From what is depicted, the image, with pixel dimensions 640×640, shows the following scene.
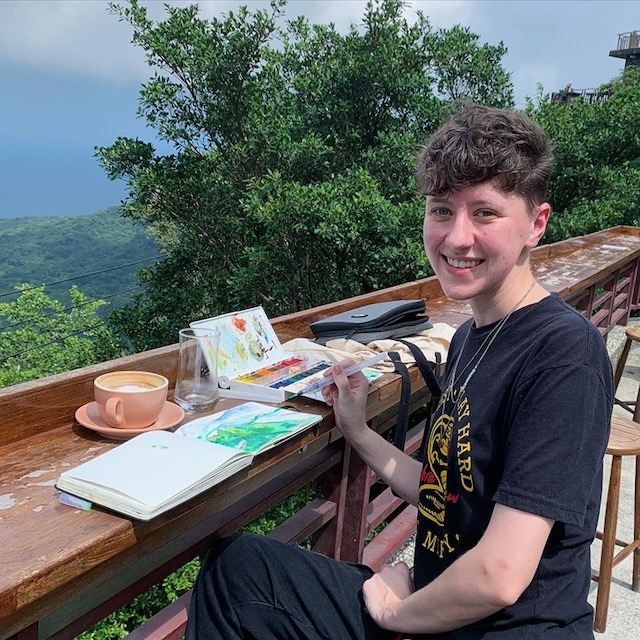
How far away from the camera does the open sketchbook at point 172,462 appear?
2.85 feet

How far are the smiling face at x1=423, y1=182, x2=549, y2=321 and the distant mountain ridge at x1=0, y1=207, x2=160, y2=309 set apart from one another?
59043mm

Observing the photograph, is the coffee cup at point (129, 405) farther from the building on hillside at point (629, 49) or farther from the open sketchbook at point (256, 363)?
the building on hillside at point (629, 49)

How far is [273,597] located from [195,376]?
0.46 metres

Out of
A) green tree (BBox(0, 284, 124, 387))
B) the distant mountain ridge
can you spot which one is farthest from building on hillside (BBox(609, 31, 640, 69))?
the distant mountain ridge

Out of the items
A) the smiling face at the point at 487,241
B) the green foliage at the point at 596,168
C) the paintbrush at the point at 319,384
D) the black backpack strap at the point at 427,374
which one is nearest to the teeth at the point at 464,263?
the smiling face at the point at 487,241

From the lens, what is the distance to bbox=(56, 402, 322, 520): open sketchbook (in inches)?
34.3

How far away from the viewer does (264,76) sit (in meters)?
8.36

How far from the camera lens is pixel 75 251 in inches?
2539

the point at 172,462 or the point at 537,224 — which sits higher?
the point at 537,224

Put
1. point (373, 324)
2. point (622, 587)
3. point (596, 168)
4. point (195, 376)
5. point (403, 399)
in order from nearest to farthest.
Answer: point (195, 376)
point (403, 399)
point (373, 324)
point (622, 587)
point (596, 168)

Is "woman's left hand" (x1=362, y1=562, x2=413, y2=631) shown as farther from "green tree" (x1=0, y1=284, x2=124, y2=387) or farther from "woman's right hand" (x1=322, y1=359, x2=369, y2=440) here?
"green tree" (x1=0, y1=284, x2=124, y2=387)

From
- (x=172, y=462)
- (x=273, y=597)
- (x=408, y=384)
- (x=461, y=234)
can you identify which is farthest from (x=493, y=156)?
(x=273, y=597)

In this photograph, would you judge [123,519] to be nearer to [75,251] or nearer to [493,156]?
[493,156]

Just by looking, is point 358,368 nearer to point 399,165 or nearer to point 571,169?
point 399,165
